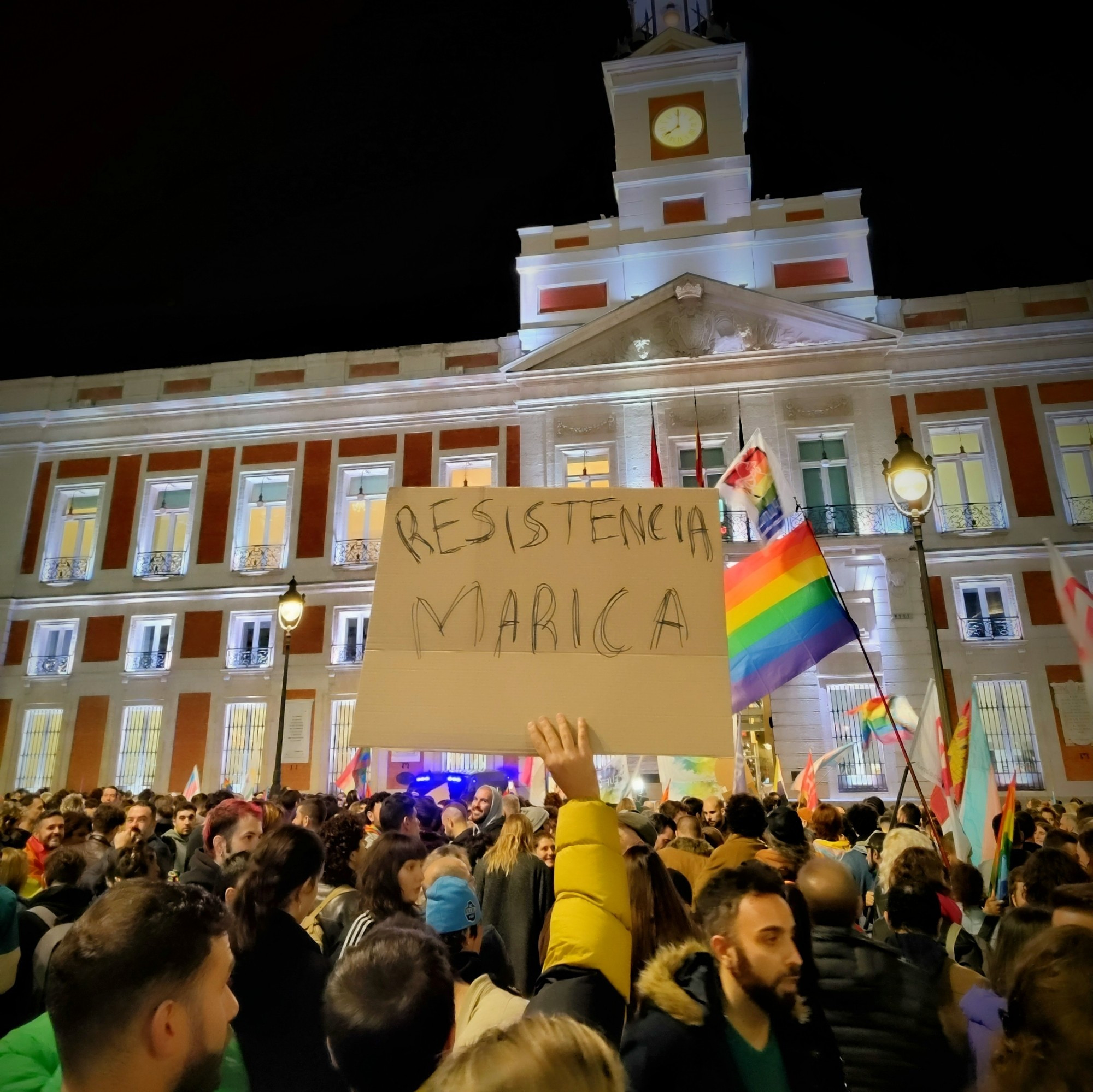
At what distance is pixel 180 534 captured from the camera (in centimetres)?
2555

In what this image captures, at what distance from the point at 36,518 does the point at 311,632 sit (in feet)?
32.1

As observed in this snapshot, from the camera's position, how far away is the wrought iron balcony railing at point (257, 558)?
80.4 ft

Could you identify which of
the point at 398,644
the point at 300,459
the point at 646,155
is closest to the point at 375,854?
the point at 398,644

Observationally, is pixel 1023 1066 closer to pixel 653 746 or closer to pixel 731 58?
pixel 653 746

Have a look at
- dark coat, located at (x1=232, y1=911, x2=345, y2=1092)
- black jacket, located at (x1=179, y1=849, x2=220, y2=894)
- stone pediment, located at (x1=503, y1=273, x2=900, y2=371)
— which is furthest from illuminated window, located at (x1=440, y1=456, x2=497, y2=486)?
dark coat, located at (x1=232, y1=911, x2=345, y2=1092)

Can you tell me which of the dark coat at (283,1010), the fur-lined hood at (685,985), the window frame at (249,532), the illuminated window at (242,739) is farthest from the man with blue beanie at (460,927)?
the window frame at (249,532)

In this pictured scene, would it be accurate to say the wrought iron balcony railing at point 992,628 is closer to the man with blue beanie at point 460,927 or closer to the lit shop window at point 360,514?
the lit shop window at point 360,514

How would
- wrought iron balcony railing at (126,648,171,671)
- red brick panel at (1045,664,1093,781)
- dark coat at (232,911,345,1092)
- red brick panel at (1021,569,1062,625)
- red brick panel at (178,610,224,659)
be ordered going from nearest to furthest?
dark coat at (232,911,345,1092) < red brick panel at (1045,664,1093,781) < red brick panel at (1021,569,1062,625) < red brick panel at (178,610,224,659) < wrought iron balcony railing at (126,648,171,671)

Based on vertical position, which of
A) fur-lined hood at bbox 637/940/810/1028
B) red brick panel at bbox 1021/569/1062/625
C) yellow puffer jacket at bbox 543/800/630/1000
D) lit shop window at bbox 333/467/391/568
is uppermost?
lit shop window at bbox 333/467/391/568

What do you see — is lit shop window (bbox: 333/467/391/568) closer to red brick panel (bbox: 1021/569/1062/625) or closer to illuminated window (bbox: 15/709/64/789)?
illuminated window (bbox: 15/709/64/789)

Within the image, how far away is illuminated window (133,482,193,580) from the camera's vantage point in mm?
25016

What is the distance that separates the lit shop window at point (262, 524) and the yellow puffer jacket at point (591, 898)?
77.7ft

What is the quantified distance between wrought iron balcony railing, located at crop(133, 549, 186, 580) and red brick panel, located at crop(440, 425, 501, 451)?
820 centimetres

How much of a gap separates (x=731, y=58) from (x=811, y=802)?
22.4 m
